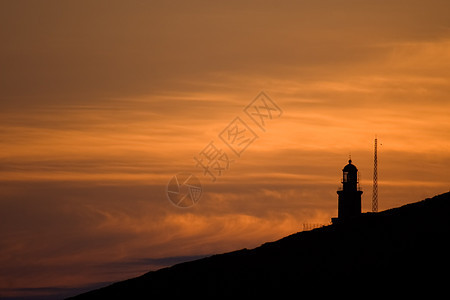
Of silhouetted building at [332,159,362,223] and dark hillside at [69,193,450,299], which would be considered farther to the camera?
silhouetted building at [332,159,362,223]

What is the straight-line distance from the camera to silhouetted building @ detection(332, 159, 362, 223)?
80.7 m

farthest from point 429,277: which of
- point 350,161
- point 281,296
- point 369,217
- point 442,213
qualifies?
point 350,161

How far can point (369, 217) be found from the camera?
53.4 meters

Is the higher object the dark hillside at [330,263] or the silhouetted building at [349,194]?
the silhouetted building at [349,194]

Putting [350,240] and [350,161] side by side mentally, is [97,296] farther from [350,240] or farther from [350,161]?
[350,161]

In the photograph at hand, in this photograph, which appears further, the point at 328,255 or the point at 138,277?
the point at 138,277

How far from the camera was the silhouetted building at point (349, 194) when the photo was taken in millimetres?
80688

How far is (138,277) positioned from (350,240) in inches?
486

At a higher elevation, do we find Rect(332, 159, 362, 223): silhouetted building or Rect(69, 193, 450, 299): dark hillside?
Rect(332, 159, 362, 223): silhouetted building

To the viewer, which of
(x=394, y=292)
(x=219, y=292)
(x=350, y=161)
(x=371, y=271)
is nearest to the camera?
(x=394, y=292)

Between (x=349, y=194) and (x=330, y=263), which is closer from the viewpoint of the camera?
(x=330, y=263)

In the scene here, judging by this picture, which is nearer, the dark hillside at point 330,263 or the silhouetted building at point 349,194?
the dark hillside at point 330,263

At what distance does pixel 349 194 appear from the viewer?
81312 mm

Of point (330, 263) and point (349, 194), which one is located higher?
point (349, 194)
